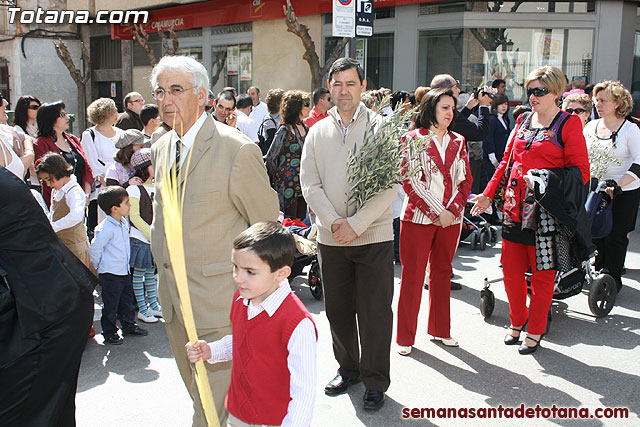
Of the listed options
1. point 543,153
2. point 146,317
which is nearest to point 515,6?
point 543,153

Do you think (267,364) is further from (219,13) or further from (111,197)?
(219,13)

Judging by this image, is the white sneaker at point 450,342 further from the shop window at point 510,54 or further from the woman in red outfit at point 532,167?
the shop window at point 510,54

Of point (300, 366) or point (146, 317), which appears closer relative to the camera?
point (300, 366)

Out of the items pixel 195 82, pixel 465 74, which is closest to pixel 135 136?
pixel 195 82

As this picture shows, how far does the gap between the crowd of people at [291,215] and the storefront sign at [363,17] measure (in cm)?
175

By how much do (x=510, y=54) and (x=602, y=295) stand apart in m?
10.7

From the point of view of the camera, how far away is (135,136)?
240 inches

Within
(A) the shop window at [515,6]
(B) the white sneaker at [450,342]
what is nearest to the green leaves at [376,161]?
(B) the white sneaker at [450,342]

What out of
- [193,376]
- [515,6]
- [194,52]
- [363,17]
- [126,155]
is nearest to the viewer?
[193,376]

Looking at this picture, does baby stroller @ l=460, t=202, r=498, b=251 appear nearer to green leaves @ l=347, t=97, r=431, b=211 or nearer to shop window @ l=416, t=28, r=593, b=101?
green leaves @ l=347, t=97, r=431, b=211

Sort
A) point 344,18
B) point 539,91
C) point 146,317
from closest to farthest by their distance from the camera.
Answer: point 539,91 → point 146,317 → point 344,18

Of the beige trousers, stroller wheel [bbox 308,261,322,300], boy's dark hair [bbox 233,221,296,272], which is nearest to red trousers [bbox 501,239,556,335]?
stroller wheel [bbox 308,261,322,300]

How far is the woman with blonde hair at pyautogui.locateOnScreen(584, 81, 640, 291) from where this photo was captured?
20.3 ft

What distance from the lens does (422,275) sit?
4992 millimetres
